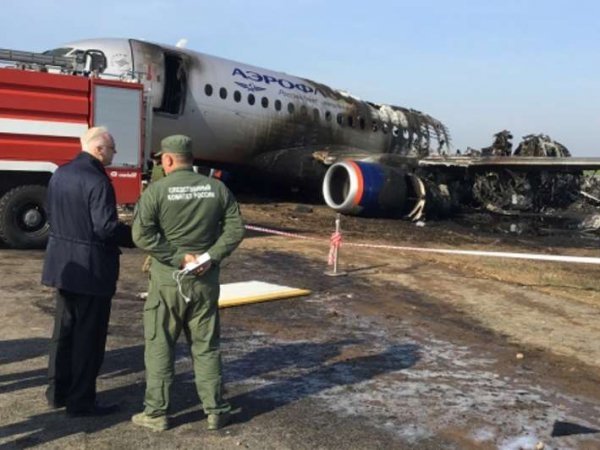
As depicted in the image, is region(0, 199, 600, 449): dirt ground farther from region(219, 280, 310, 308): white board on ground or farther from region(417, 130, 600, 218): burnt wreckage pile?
region(417, 130, 600, 218): burnt wreckage pile

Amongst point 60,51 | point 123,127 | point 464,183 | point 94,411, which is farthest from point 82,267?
point 464,183

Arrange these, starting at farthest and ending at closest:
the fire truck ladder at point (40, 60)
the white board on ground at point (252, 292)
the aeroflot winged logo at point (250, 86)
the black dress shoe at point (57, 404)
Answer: the aeroflot winged logo at point (250, 86), the fire truck ladder at point (40, 60), the white board on ground at point (252, 292), the black dress shoe at point (57, 404)

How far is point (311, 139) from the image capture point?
1928 centimetres

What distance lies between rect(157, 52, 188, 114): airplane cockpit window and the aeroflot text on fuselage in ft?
5.98

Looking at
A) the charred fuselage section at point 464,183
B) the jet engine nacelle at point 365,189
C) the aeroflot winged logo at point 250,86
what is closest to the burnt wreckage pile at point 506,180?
the charred fuselage section at point 464,183

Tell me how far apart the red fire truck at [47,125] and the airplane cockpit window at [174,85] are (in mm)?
4273

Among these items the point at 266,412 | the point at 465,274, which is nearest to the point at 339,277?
the point at 465,274

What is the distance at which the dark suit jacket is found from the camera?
14.3 feet

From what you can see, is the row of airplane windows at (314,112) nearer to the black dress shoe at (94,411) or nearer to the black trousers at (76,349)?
the black trousers at (76,349)

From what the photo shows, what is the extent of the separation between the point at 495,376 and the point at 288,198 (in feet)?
50.7

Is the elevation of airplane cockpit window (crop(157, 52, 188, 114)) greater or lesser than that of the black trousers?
greater

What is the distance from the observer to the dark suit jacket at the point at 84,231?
14.3 feet

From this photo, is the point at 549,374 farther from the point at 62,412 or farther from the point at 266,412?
the point at 62,412

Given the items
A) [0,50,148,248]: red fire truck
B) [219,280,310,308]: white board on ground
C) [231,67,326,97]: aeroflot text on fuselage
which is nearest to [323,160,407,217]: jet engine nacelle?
[231,67,326,97]: aeroflot text on fuselage
